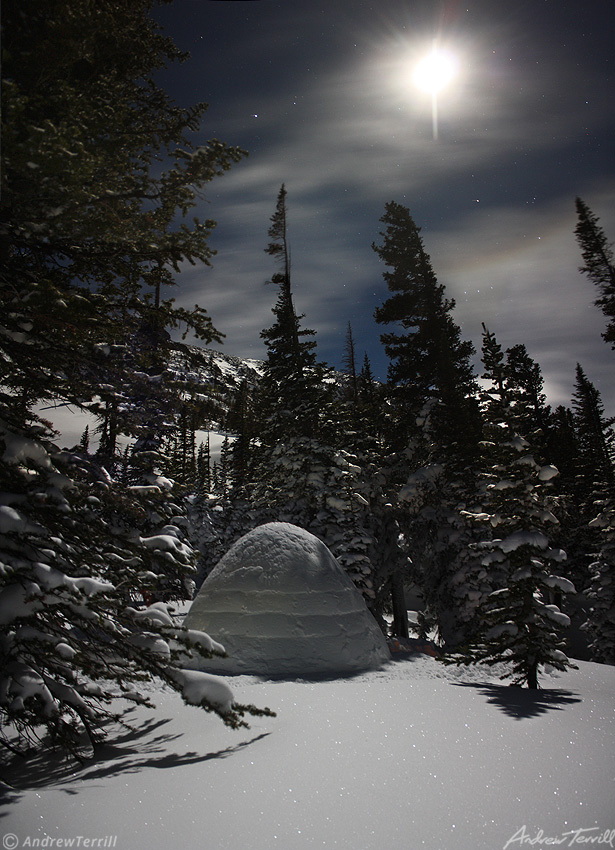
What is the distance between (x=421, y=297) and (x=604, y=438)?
596 inches

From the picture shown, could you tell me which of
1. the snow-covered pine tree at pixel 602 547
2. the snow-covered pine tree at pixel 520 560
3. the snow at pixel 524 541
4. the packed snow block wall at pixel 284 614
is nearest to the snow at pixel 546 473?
the snow-covered pine tree at pixel 520 560

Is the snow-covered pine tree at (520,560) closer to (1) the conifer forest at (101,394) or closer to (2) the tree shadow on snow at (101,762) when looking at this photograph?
(1) the conifer forest at (101,394)

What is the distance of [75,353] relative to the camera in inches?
196

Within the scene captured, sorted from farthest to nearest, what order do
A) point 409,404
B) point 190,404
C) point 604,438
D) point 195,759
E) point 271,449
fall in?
point 604,438
point 271,449
point 409,404
point 190,404
point 195,759

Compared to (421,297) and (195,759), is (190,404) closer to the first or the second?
(195,759)

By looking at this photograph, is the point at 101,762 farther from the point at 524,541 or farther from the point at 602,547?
the point at 602,547

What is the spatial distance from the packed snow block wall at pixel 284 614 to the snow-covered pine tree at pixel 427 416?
7.44 m

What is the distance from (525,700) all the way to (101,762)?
559 cm

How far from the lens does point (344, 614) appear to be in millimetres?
9133

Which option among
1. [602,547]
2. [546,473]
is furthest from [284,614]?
[602,547]

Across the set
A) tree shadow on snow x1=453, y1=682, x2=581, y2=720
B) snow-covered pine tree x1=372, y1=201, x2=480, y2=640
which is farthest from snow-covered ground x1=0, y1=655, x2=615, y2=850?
snow-covered pine tree x1=372, y1=201, x2=480, y2=640

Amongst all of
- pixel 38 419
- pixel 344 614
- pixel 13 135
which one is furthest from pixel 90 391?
pixel 344 614

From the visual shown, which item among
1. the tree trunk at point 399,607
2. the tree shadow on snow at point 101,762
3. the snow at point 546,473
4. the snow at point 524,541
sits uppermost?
the snow at point 546,473

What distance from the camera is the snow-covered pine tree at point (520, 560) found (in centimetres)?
857
